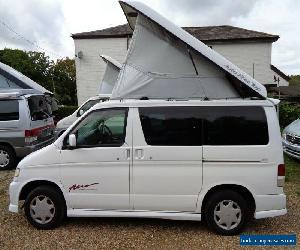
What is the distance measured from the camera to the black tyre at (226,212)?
15.3 ft

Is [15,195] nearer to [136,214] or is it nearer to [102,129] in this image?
[102,129]

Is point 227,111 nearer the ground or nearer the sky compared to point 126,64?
nearer the ground

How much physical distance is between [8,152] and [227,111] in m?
6.21

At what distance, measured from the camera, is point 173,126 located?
15.4ft

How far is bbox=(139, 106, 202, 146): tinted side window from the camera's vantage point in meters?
4.68

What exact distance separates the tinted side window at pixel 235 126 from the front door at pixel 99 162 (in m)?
1.14

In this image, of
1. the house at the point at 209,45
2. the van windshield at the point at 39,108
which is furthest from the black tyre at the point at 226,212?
the house at the point at 209,45

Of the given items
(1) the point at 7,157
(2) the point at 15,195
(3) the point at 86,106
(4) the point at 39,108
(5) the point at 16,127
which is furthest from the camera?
(3) the point at 86,106

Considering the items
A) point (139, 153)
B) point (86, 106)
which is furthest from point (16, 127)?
point (139, 153)

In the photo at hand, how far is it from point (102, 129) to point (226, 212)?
2.09m

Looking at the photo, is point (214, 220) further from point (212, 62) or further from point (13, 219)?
point (13, 219)

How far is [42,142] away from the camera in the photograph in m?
9.13

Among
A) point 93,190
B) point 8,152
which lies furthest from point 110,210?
point 8,152

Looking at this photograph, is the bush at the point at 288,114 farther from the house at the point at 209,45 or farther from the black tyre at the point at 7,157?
the black tyre at the point at 7,157
